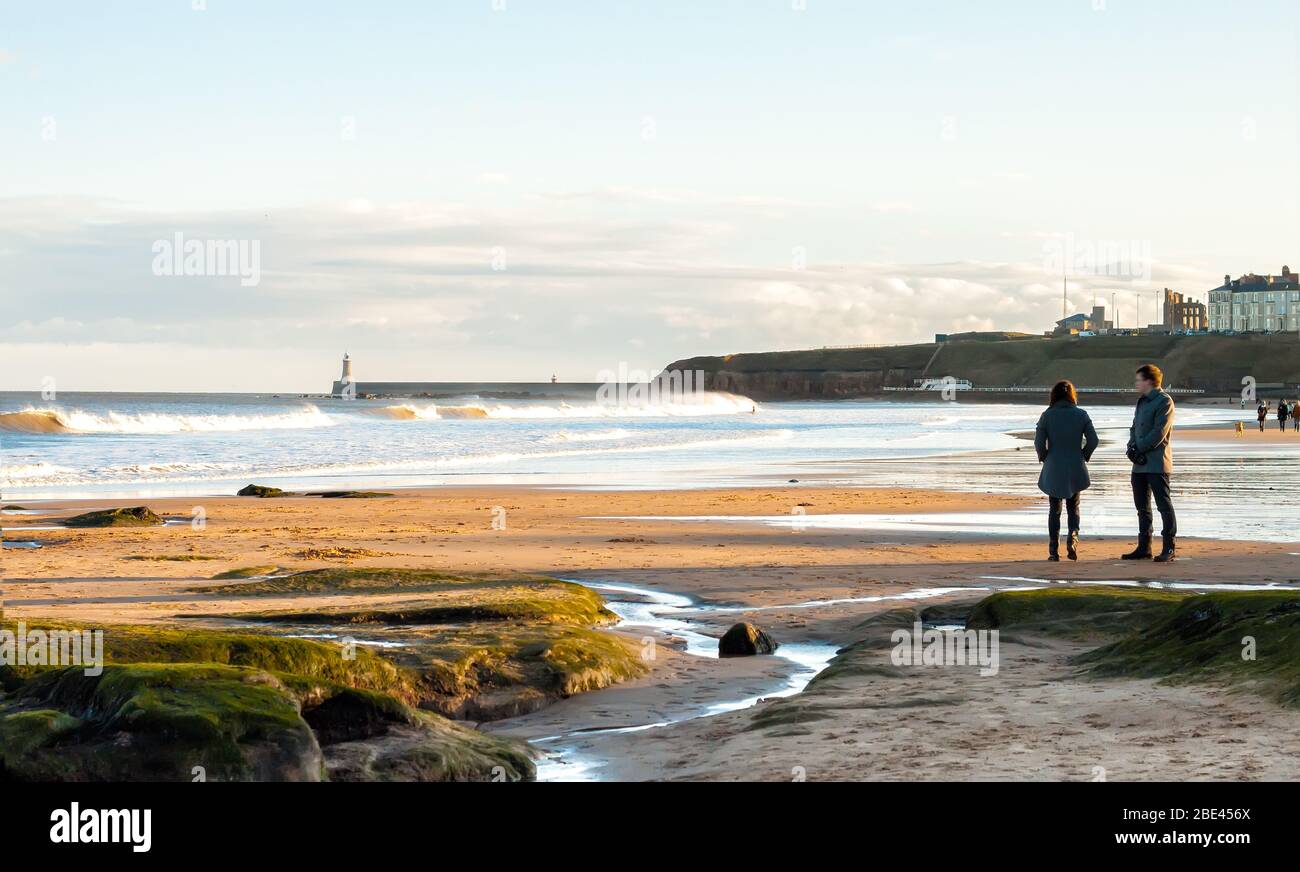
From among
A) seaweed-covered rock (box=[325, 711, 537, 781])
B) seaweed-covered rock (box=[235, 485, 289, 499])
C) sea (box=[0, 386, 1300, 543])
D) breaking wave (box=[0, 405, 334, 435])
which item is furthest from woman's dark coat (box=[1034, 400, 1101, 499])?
breaking wave (box=[0, 405, 334, 435])

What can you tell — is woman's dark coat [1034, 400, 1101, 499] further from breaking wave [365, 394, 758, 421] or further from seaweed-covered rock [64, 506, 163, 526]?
breaking wave [365, 394, 758, 421]

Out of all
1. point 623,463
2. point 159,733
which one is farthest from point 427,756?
point 623,463

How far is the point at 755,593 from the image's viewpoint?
12820mm

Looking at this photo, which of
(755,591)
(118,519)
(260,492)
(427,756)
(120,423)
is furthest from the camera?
(120,423)

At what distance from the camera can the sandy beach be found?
625cm

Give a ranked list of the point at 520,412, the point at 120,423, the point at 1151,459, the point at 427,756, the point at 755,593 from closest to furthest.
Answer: the point at 427,756 → the point at 755,593 → the point at 1151,459 → the point at 120,423 → the point at 520,412

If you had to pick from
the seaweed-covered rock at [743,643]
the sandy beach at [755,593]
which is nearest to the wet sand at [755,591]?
the sandy beach at [755,593]

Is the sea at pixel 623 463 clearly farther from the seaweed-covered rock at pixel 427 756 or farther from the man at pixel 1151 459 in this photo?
the seaweed-covered rock at pixel 427 756

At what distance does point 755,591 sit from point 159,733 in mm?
7873

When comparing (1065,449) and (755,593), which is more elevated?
(1065,449)

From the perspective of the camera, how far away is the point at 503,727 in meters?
7.81

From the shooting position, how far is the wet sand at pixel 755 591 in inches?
245

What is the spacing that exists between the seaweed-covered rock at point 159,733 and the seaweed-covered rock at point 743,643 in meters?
4.29

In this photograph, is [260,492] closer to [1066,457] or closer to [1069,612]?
[1066,457]
